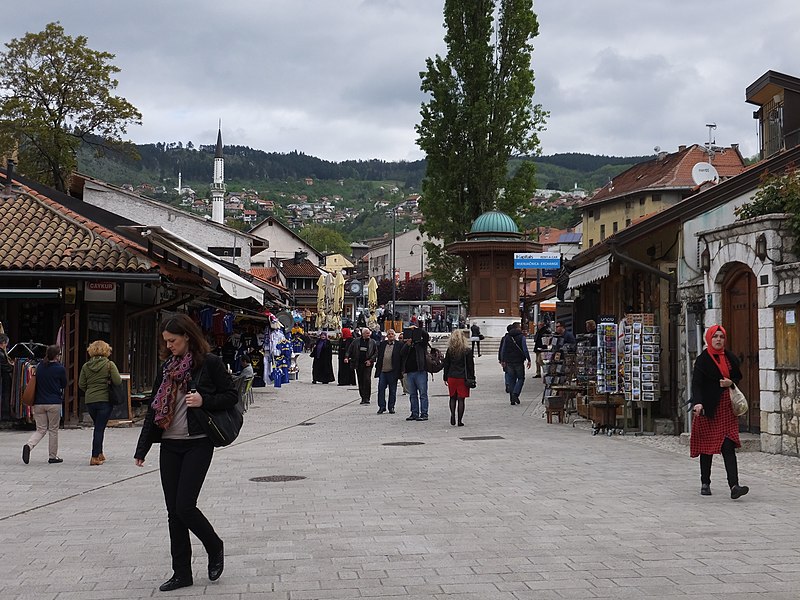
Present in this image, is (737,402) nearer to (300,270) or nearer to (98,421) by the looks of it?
(98,421)

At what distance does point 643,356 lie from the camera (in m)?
15.8

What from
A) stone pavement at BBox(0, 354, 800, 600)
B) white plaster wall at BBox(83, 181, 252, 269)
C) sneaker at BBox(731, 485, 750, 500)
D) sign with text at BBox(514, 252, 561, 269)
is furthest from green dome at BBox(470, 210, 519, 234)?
sneaker at BBox(731, 485, 750, 500)

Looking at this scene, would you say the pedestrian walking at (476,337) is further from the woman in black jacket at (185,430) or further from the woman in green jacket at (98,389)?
the woman in black jacket at (185,430)

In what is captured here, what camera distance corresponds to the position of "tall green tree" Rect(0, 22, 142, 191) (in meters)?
39.7

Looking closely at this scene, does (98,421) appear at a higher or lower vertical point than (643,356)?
lower

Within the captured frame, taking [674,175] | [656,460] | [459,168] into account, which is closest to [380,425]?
[656,460]

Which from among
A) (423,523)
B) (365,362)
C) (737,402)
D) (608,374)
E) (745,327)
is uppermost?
(745,327)

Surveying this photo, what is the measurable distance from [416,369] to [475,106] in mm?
27845

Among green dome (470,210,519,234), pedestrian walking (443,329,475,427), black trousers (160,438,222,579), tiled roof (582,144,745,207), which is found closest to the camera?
black trousers (160,438,222,579)

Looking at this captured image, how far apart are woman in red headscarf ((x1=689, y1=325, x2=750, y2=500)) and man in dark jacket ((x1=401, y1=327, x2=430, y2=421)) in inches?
378

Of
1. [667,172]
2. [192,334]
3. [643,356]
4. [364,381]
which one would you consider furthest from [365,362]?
[667,172]

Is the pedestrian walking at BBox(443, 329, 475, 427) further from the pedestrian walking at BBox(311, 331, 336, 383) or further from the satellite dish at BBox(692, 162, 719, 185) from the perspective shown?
the pedestrian walking at BBox(311, 331, 336, 383)

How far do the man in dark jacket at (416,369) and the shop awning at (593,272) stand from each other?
329 centimetres

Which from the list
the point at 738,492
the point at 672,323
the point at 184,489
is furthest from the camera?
the point at 672,323
